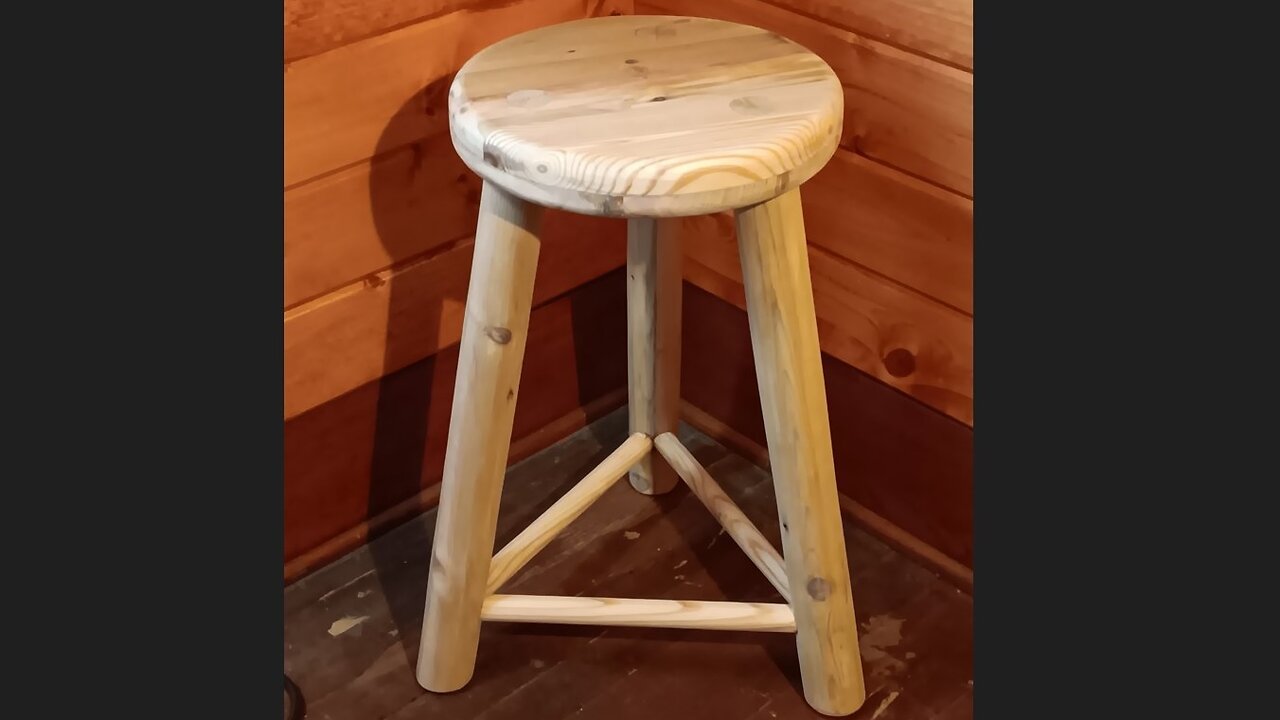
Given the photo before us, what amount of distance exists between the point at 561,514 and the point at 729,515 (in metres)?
0.18

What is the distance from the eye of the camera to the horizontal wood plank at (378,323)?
1.57 m

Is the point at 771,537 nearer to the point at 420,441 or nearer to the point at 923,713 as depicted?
the point at 923,713

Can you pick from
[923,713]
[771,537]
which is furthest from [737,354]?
[923,713]

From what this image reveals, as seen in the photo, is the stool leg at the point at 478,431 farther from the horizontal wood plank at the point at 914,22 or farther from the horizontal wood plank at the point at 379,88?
the horizontal wood plank at the point at 914,22

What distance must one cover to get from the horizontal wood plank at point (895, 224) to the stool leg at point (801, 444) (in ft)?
0.81

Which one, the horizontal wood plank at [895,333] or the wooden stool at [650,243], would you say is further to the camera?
the horizontal wood plank at [895,333]

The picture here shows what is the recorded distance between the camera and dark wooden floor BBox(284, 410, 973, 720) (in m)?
1.52

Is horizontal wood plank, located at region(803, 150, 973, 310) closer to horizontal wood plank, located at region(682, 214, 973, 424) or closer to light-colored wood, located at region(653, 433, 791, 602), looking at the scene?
horizontal wood plank, located at region(682, 214, 973, 424)

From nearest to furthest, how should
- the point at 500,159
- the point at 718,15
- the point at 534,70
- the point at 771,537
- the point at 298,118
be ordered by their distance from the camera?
1. the point at 500,159
2. the point at 534,70
3. the point at 298,118
4. the point at 718,15
5. the point at 771,537

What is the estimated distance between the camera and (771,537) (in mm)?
1744

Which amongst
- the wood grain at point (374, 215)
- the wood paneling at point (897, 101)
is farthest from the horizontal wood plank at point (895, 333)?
the wood grain at point (374, 215)

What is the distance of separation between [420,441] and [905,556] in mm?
591

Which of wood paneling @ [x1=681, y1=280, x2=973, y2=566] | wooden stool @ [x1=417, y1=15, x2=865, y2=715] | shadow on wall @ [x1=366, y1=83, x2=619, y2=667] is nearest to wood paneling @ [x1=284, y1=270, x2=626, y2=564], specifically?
shadow on wall @ [x1=366, y1=83, x2=619, y2=667]

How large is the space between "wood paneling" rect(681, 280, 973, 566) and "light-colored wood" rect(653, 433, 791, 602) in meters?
0.17
